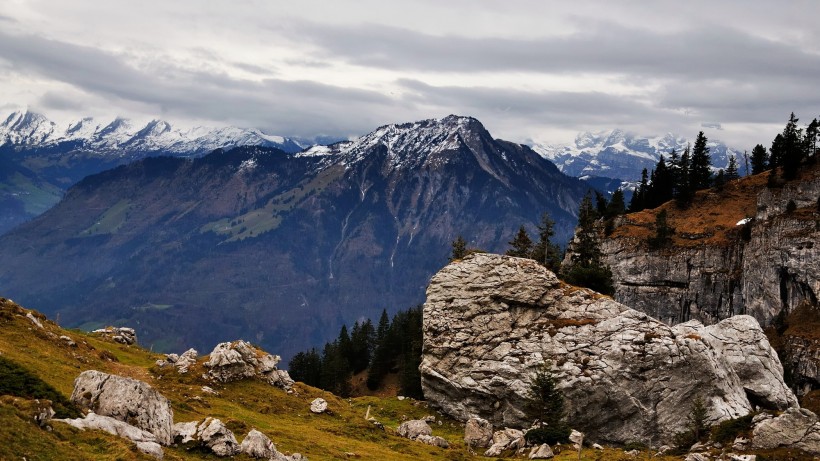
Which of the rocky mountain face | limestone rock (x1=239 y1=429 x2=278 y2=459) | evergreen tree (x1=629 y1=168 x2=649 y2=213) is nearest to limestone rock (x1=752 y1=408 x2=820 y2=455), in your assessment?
limestone rock (x1=239 y1=429 x2=278 y2=459)

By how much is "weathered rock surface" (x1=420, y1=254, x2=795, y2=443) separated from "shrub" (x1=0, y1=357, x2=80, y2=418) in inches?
1885

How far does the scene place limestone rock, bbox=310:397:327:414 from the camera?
68.2m

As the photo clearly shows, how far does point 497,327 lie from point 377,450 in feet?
94.6

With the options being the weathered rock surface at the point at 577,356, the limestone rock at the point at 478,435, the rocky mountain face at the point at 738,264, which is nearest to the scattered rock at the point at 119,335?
the weathered rock surface at the point at 577,356

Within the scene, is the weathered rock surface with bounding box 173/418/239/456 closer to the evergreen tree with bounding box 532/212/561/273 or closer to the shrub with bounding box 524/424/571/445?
the shrub with bounding box 524/424/571/445

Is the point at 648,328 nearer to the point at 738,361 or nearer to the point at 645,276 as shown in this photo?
the point at 738,361

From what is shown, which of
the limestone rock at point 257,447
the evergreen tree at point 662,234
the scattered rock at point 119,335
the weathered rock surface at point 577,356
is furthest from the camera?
the evergreen tree at point 662,234

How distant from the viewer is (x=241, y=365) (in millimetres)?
70688

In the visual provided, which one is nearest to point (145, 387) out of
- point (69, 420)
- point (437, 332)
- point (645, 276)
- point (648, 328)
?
point (69, 420)

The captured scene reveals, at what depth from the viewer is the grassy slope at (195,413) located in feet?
106

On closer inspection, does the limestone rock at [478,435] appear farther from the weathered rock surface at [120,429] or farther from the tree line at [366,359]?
the tree line at [366,359]

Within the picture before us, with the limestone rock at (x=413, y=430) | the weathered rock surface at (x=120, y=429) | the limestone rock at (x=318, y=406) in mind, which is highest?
the weathered rock surface at (x=120, y=429)

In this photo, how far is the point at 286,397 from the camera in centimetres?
6962

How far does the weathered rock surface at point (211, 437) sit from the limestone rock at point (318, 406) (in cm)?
2747
